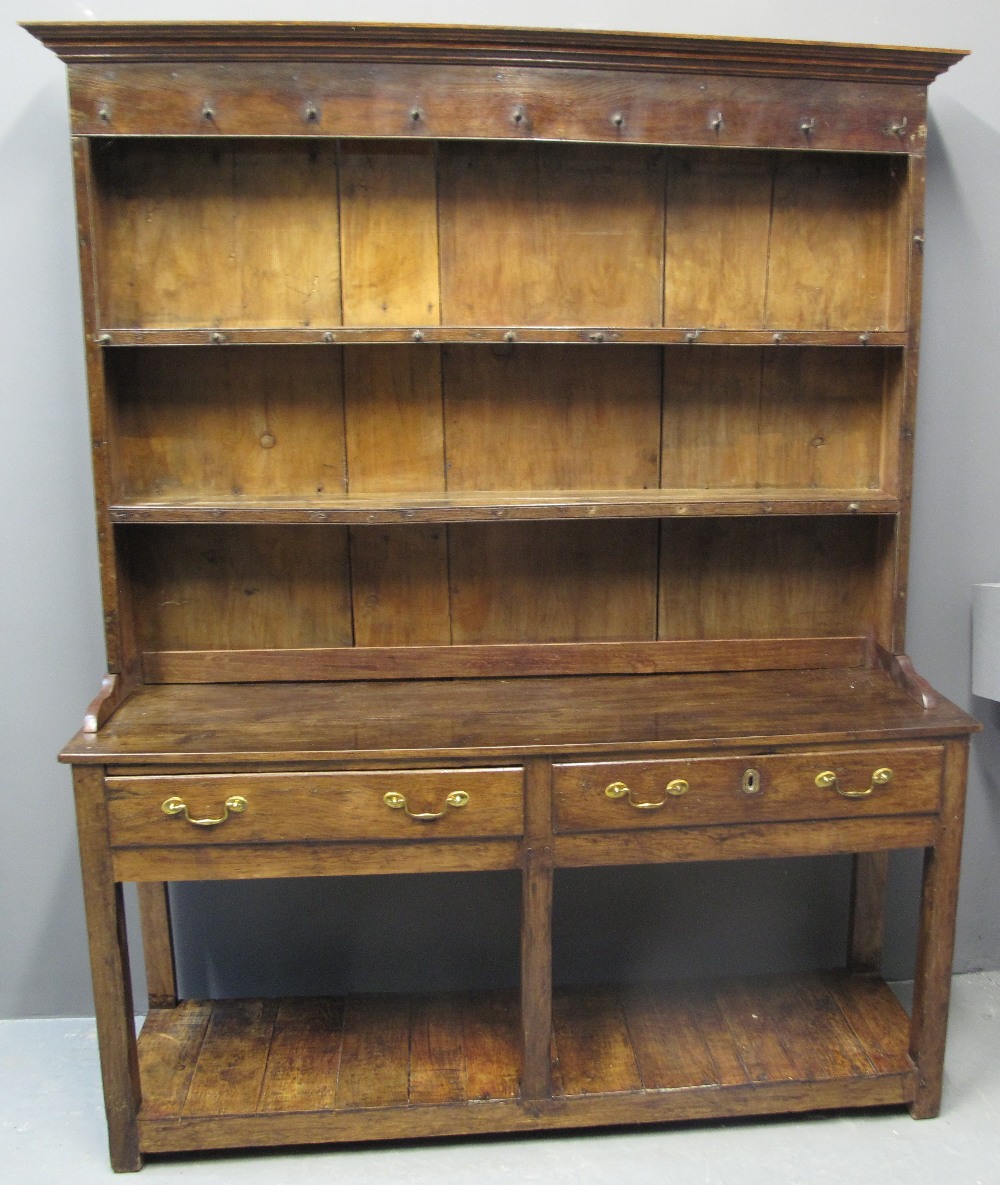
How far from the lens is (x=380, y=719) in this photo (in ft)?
6.62

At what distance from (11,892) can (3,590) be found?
0.72 m

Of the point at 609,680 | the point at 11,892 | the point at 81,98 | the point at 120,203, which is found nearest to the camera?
the point at 81,98

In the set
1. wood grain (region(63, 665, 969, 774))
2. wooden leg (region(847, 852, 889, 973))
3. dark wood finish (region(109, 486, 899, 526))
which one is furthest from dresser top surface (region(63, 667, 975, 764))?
wooden leg (region(847, 852, 889, 973))

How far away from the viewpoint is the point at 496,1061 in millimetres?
2170

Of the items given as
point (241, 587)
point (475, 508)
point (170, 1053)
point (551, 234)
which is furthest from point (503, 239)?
point (170, 1053)

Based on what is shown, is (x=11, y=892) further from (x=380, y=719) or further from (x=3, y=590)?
(x=380, y=719)

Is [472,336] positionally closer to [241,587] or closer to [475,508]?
[475,508]

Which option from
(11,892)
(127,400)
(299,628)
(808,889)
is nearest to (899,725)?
(808,889)

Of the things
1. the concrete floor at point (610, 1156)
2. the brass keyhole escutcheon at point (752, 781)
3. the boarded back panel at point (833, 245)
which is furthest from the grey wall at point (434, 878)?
the brass keyhole escutcheon at point (752, 781)

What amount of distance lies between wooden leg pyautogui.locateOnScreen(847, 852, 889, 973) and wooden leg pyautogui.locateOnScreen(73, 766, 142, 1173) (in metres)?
1.62

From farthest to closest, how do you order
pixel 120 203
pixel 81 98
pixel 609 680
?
pixel 609 680, pixel 120 203, pixel 81 98

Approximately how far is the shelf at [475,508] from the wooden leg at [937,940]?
54 cm

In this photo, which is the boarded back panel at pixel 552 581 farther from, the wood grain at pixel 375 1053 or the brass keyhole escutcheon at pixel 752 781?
the wood grain at pixel 375 1053

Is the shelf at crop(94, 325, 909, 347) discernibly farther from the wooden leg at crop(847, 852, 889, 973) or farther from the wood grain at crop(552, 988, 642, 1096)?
the wood grain at crop(552, 988, 642, 1096)
